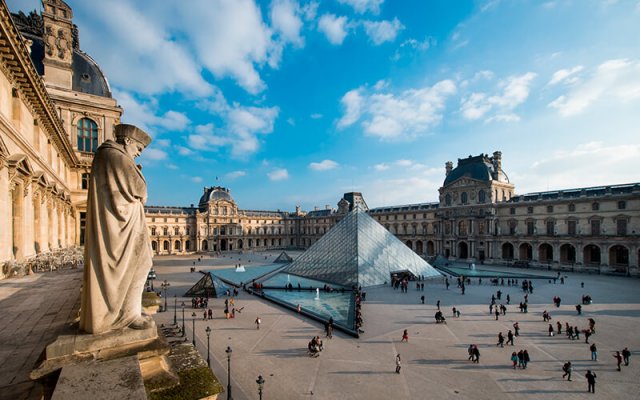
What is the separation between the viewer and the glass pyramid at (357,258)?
2883 centimetres

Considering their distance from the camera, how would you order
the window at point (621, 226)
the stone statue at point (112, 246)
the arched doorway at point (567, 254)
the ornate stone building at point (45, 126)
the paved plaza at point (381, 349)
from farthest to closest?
the arched doorway at point (567, 254) < the window at point (621, 226) < the ornate stone building at point (45, 126) < the paved plaza at point (381, 349) < the stone statue at point (112, 246)

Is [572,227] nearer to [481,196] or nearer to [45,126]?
[481,196]

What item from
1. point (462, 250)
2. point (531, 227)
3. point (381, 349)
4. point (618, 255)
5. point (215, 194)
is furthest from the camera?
point (215, 194)

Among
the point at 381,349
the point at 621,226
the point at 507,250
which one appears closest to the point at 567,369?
the point at 381,349

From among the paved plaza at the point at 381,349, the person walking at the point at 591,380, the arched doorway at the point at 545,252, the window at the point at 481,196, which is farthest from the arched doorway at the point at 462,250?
the person walking at the point at 591,380

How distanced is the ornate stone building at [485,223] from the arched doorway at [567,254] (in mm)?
108

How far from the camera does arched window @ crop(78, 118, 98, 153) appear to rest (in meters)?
26.5

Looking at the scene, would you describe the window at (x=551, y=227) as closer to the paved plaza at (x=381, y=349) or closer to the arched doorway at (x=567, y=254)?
the arched doorway at (x=567, y=254)

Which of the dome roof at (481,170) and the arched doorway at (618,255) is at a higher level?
the dome roof at (481,170)

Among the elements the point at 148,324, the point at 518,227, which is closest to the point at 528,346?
the point at 148,324

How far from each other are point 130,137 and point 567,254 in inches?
2022

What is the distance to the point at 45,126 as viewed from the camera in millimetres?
16328

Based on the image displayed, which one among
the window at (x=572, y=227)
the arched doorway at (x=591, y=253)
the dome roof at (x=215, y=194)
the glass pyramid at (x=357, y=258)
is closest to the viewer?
the glass pyramid at (x=357, y=258)

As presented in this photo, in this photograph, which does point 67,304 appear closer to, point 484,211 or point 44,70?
point 44,70
